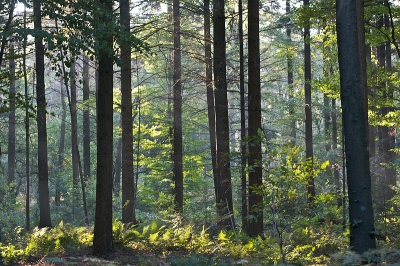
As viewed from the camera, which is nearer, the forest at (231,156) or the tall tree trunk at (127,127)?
the forest at (231,156)

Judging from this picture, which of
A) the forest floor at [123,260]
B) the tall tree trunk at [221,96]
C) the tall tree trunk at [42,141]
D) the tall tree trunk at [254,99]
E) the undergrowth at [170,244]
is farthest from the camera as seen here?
the tall tree trunk at [42,141]

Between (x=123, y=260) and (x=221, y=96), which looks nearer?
(x=123, y=260)

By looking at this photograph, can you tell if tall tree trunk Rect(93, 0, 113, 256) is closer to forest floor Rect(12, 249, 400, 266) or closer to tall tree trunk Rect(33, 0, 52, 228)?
forest floor Rect(12, 249, 400, 266)

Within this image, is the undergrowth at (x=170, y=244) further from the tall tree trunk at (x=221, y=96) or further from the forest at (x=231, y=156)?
the tall tree trunk at (x=221, y=96)

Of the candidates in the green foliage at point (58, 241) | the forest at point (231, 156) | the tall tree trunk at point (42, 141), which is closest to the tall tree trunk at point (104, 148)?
the forest at point (231, 156)

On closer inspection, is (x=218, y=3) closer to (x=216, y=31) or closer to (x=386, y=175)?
(x=216, y=31)

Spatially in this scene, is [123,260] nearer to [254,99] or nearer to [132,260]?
[132,260]

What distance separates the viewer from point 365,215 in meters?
6.35

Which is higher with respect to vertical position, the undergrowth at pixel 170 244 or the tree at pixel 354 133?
the tree at pixel 354 133

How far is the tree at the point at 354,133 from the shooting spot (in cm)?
636

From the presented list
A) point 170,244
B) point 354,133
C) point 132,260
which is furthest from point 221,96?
point 354,133

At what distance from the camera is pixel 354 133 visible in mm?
6500

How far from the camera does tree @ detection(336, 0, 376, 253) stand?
20.9 ft

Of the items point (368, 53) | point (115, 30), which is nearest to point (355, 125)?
point (115, 30)
